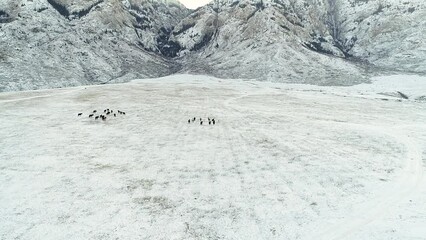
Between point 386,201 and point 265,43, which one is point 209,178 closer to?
point 386,201

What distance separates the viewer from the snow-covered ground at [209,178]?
47.7 feet

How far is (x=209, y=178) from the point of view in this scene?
→ 19766 mm

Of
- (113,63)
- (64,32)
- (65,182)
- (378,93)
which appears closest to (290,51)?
(378,93)

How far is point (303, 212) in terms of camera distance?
1575 centimetres

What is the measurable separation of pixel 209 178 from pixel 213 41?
126 meters

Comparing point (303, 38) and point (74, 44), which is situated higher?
point (303, 38)

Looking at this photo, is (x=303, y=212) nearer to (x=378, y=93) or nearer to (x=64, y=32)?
(x=378, y=93)

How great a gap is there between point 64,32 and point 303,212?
111480 millimetres

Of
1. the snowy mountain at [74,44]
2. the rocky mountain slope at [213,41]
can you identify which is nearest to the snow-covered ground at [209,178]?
the snowy mountain at [74,44]

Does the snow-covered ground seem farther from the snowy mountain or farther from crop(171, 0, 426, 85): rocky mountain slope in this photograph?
crop(171, 0, 426, 85): rocky mountain slope

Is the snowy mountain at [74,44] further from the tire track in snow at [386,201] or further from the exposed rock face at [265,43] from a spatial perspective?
the tire track in snow at [386,201]

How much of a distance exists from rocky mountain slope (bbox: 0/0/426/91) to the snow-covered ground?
5991 centimetres

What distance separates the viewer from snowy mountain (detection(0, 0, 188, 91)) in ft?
287

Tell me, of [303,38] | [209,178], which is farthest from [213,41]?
[209,178]
